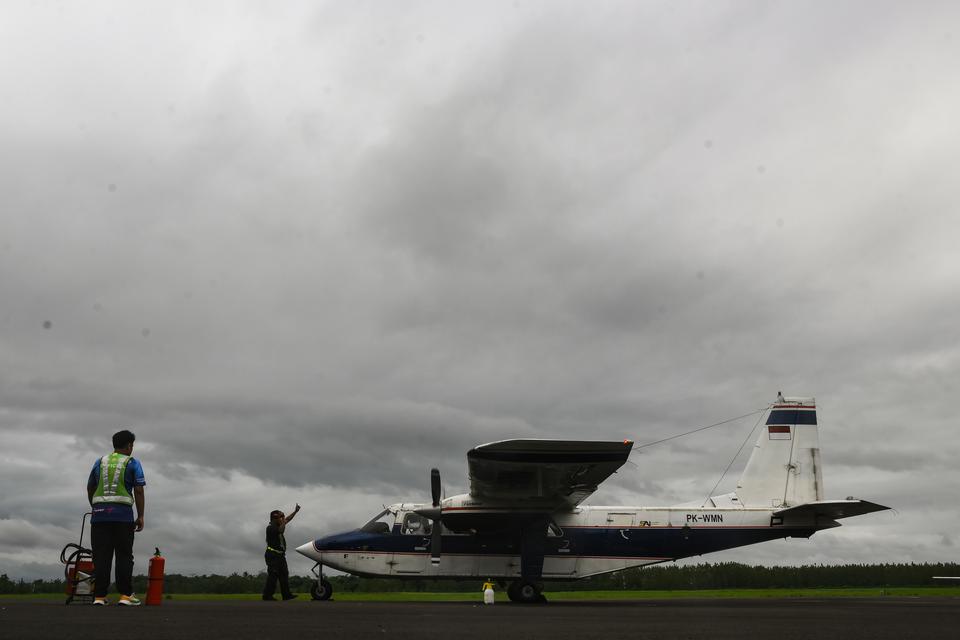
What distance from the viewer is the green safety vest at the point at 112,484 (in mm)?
9953

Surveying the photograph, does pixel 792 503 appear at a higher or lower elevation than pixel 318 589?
higher

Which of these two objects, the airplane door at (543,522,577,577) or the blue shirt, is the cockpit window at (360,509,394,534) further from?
the blue shirt

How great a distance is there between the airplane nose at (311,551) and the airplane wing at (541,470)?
437 centimetres

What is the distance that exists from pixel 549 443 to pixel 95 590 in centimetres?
865

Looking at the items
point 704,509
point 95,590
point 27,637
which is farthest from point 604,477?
point 27,637

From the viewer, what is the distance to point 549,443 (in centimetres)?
1575

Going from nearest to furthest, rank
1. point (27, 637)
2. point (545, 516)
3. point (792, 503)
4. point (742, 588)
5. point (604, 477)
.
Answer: point (27, 637) → point (604, 477) → point (545, 516) → point (792, 503) → point (742, 588)

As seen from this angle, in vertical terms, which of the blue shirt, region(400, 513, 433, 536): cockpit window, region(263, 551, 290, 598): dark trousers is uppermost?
the blue shirt

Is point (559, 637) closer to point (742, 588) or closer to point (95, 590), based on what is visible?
point (95, 590)

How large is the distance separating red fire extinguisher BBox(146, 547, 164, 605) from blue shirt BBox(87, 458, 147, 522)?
1.91 m

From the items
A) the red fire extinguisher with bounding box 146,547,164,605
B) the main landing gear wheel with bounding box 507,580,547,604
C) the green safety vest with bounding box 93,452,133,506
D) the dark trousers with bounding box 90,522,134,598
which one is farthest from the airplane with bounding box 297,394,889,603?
the green safety vest with bounding box 93,452,133,506

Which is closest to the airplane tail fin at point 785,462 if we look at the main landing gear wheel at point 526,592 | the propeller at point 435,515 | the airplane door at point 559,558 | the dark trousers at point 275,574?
the airplane door at point 559,558

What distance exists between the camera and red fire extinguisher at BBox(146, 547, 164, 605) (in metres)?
11.6

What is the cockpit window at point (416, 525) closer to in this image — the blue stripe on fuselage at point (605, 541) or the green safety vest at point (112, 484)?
the blue stripe on fuselage at point (605, 541)
